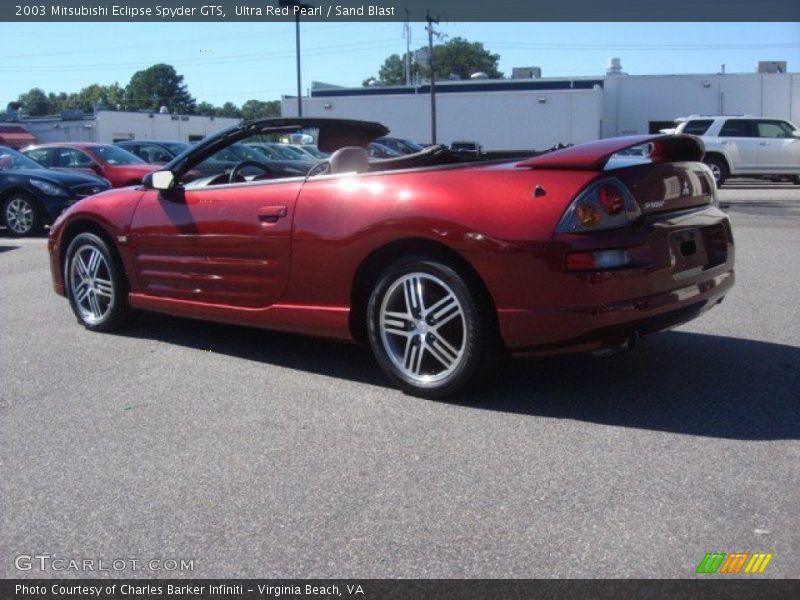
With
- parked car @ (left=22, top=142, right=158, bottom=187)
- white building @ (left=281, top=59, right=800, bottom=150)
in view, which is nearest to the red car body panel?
parked car @ (left=22, top=142, right=158, bottom=187)

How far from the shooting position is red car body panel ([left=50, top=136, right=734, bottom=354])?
4.09m

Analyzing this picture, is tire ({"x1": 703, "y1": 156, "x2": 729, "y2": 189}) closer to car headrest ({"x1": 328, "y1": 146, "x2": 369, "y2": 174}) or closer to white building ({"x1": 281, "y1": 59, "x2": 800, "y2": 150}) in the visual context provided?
white building ({"x1": 281, "y1": 59, "x2": 800, "y2": 150})

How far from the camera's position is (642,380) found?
15.9 ft

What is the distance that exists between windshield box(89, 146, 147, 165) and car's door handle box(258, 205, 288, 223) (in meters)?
12.2

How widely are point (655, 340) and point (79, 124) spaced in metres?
48.5

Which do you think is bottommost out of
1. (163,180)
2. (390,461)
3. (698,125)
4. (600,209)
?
(390,461)

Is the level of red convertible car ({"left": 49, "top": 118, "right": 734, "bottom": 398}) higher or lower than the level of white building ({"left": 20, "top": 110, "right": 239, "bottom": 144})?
lower

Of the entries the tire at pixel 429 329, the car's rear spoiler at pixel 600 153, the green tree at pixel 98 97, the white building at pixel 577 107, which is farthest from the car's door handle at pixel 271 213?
the green tree at pixel 98 97

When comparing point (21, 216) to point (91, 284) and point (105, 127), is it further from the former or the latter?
point (105, 127)

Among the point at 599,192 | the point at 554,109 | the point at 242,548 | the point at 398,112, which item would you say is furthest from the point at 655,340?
the point at 398,112

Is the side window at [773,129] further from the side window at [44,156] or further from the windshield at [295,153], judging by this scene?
the side window at [44,156]

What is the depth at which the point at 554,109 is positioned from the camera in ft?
130

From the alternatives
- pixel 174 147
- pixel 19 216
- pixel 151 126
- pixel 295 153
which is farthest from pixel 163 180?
pixel 151 126

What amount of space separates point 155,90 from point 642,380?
133 m
